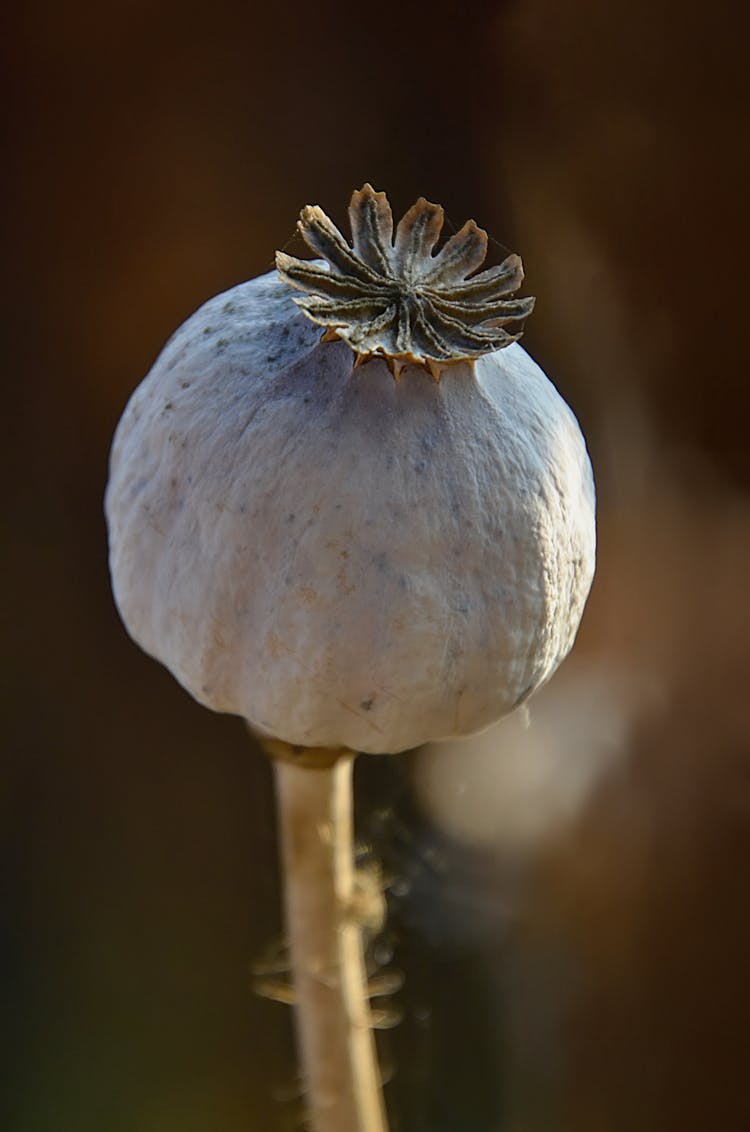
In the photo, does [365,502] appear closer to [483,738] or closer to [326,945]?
[326,945]

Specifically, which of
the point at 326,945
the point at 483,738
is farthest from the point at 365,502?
the point at 483,738

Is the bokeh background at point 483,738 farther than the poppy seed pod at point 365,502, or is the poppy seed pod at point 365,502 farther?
the bokeh background at point 483,738

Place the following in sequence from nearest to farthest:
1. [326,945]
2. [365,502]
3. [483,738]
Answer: [365,502], [326,945], [483,738]

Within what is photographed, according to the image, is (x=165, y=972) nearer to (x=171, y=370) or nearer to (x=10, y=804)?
(x=10, y=804)

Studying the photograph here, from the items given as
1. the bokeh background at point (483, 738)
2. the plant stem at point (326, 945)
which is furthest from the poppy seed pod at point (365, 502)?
the bokeh background at point (483, 738)

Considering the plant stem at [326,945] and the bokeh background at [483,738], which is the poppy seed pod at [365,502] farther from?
the bokeh background at [483,738]

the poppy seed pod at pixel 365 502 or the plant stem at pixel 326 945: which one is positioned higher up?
the poppy seed pod at pixel 365 502
